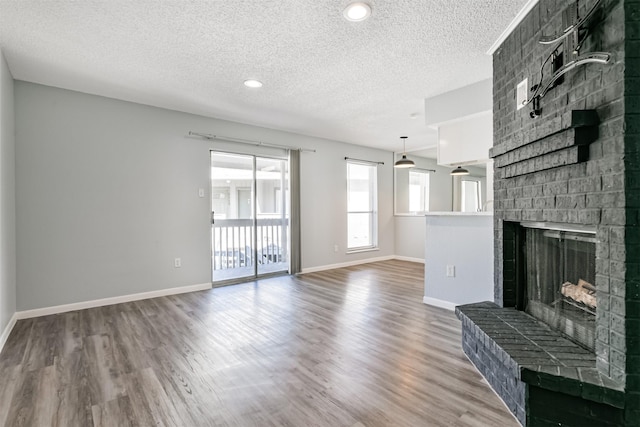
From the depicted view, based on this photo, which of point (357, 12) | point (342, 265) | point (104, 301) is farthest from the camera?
point (342, 265)

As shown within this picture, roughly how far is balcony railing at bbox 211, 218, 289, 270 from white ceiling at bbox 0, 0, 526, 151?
1.87 metres

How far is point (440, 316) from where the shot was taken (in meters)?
3.32

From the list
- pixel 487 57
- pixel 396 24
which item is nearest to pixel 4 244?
pixel 396 24

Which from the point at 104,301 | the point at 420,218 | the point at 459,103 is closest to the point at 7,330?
the point at 104,301

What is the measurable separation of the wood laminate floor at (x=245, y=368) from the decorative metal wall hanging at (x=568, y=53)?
187cm

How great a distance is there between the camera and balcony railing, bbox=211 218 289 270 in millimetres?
4922

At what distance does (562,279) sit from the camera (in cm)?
198

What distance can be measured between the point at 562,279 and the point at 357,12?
7.42ft

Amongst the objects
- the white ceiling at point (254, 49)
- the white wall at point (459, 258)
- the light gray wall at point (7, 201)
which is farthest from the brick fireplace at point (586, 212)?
the light gray wall at point (7, 201)

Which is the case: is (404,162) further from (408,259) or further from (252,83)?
(252,83)

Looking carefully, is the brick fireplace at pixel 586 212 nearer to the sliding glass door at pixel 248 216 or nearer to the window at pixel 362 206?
the sliding glass door at pixel 248 216

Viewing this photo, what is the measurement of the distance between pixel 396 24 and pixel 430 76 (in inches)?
42.5

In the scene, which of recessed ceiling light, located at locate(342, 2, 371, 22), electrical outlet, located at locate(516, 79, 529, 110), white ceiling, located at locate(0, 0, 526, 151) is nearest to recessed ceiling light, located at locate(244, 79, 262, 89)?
white ceiling, located at locate(0, 0, 526, 151)

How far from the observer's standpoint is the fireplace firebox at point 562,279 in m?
1.72
